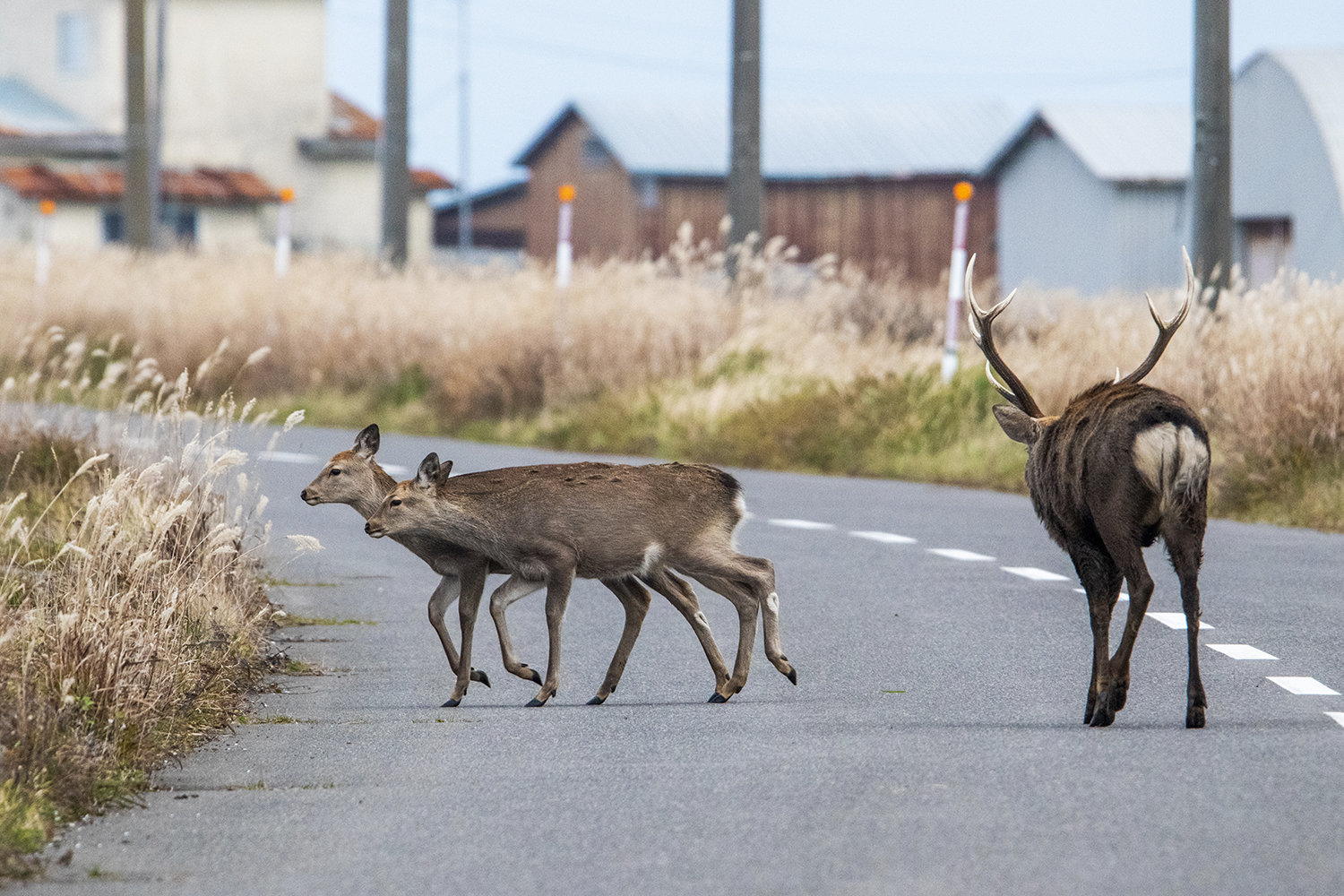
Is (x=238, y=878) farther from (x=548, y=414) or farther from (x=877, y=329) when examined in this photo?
(x=877, y=329)

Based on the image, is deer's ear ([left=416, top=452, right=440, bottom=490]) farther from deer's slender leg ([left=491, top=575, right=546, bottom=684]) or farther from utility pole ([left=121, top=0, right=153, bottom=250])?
utility pole ([left=121, top=0, right=153, bottom=250])

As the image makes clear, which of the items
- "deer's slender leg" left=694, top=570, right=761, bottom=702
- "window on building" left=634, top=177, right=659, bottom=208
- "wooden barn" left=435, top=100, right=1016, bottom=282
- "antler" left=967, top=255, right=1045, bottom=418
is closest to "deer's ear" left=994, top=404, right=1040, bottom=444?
"antler" left=967, top=255, right=1045, bottom=418

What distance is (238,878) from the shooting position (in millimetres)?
5969

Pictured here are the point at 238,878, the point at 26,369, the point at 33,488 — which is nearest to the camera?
the point at 238,878

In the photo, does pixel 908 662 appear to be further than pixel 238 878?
Yes

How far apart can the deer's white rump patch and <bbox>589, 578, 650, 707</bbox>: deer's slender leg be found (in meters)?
2.17

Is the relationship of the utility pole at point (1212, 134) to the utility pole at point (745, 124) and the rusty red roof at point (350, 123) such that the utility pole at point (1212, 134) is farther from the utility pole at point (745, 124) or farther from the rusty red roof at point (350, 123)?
the rusty red roof at point (350, 123)

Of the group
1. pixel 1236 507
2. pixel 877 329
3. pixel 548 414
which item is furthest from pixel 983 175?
pixel 1236 507

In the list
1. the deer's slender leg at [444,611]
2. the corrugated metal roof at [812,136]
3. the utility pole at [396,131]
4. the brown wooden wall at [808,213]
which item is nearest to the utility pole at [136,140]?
the utility pole at [396,131]

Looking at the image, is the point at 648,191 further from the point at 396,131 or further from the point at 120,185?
the point at 396,131

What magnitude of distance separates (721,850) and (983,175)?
49342 mm

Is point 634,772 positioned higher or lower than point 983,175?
lower

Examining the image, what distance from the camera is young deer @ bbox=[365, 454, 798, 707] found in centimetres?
866

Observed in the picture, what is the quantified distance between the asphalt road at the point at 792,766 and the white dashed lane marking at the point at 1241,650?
0.31 ft
